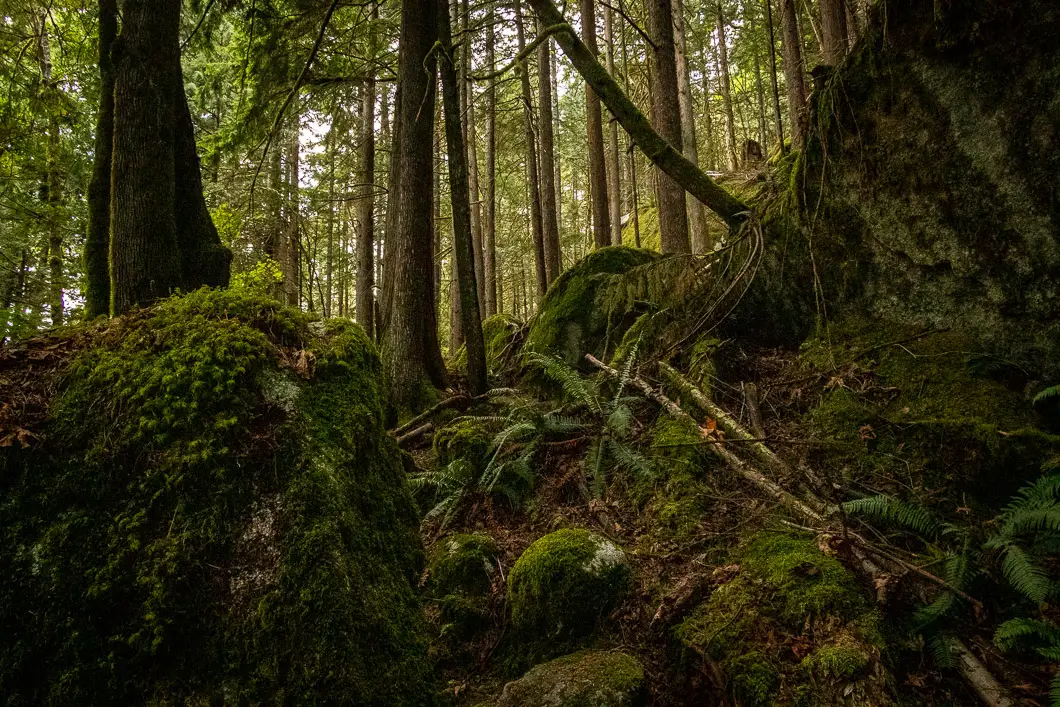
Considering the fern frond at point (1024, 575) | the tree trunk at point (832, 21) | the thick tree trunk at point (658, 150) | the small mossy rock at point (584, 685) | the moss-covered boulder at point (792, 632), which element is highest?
the tree trunk at point (832, 21)

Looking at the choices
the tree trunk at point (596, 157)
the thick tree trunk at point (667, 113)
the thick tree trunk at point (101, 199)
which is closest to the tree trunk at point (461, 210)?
the thick tree trunk at point (667, 113)

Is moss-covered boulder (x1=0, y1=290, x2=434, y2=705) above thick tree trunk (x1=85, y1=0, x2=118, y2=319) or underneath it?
underneath

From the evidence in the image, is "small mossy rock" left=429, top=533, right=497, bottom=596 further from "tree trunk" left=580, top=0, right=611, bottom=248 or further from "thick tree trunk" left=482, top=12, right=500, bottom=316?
"thick tree trunk" left=482, top=12, right=500, bottom=316

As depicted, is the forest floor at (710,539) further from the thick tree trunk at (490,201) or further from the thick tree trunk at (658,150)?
the thick tree trunk at (490,201)

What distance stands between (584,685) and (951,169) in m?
4.34

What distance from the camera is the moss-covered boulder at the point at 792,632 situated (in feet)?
7.41

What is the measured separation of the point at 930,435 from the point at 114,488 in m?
4.43

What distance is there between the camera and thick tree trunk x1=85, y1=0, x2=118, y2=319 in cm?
482

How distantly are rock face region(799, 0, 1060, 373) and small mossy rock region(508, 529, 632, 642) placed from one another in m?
3.20

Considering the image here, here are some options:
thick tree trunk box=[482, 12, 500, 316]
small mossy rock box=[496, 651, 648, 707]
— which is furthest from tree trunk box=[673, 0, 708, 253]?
small mossy rock box=[496, 651, 648, 707]

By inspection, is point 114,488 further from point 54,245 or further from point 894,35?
point 54,245

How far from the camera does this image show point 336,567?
1961 millimetres

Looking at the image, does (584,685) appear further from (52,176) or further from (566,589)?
Answer: (52,176)

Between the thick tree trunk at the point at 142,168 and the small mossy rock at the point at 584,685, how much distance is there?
3.60 metres
